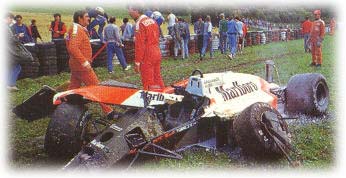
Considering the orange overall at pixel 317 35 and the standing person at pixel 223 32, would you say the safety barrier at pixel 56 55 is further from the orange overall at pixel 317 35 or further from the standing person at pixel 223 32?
the orange overall at pixel 317 35

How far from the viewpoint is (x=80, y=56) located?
7.94 m

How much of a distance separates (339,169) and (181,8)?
23.8 metres

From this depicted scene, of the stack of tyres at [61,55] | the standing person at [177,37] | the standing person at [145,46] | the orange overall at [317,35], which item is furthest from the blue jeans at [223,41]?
the standing person at [145,46]

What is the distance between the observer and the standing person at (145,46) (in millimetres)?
8789

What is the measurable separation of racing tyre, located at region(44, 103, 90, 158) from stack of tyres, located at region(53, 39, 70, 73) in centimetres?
798

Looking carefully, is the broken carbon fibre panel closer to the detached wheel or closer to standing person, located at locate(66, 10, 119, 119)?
the detached wheel

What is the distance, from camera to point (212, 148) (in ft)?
21.7

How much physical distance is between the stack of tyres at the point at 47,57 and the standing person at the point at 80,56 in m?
5.51

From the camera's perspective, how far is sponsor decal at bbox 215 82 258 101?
23.2 ft

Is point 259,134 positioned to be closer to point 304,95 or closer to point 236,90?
point 236,90

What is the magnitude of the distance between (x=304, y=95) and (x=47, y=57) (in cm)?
766

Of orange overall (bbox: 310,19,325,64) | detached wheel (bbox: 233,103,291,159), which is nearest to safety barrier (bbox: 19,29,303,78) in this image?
detached wheel (bbox: 233,103,291,159)

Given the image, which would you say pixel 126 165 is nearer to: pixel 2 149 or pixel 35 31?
pixel 2 149

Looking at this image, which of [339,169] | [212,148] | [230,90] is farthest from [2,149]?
[339,169]
